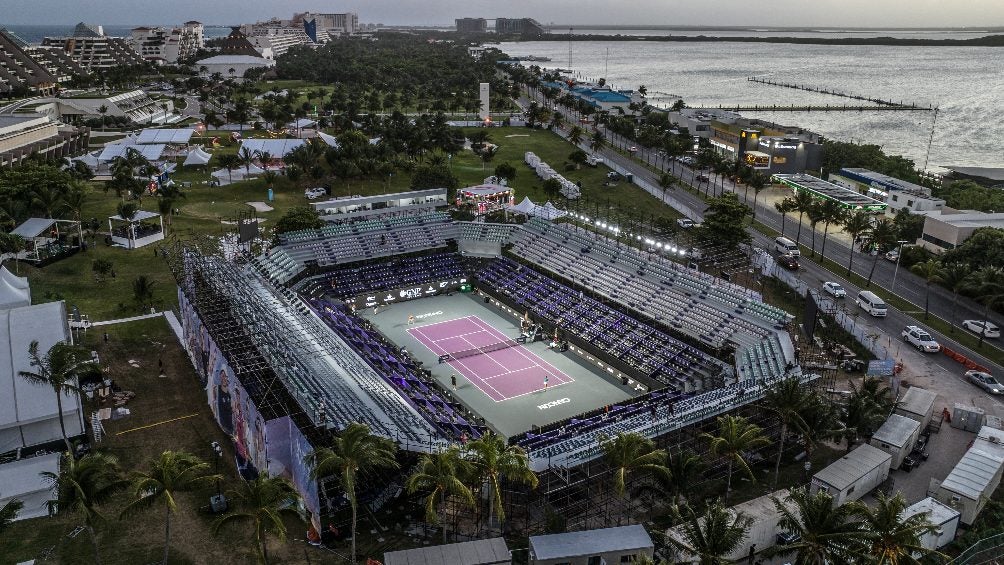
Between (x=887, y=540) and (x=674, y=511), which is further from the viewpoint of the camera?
(x=674, y=511)

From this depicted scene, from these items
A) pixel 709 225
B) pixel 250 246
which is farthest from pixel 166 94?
pixel 709 225

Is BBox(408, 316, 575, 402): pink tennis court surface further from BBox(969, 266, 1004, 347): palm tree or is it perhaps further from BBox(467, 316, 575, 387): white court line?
BBox(969, 266, 1004, 347): palm tree

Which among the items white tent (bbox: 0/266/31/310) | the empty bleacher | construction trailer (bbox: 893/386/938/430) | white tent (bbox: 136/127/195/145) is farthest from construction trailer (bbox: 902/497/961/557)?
white tent (bbox: 136/127/195/145)

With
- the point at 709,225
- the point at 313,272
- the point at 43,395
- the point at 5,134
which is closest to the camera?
the point at 43,395

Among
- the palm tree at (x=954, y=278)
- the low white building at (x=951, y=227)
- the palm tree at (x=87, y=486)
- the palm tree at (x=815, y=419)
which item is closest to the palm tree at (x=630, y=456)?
the palm tree at (x=815, y=419)

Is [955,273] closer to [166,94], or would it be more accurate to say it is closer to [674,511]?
[674,511]

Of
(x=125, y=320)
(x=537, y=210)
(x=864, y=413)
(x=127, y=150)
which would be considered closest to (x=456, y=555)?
(x=864, y=413)
